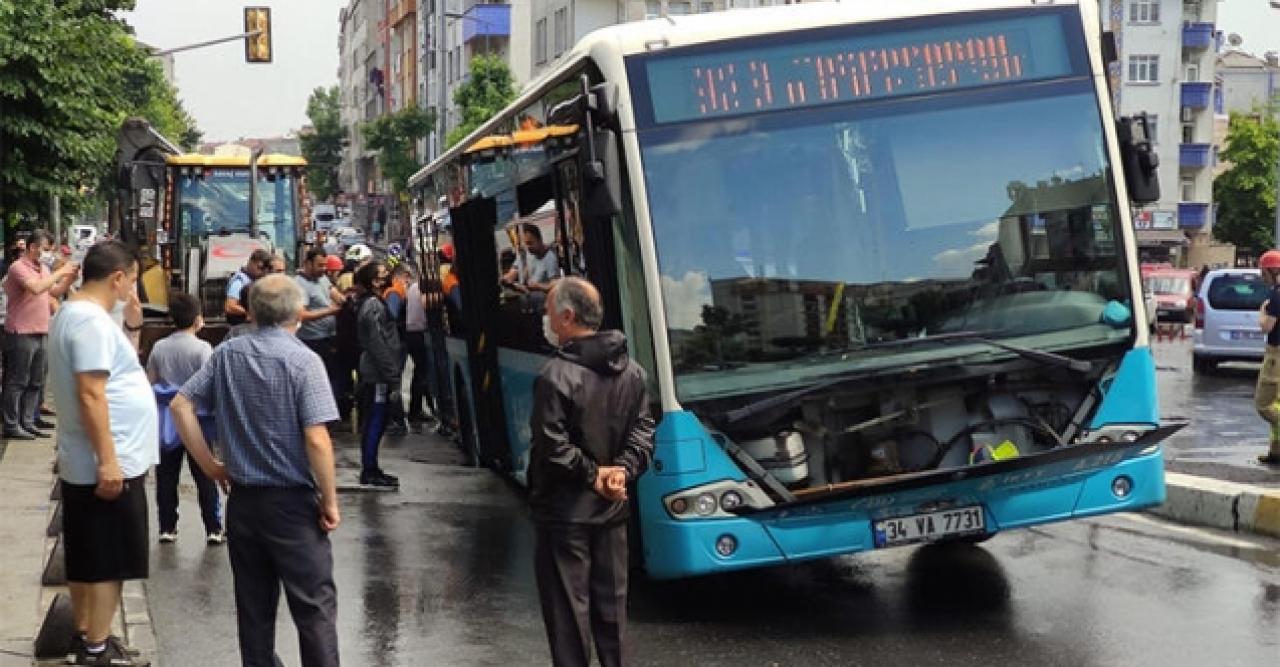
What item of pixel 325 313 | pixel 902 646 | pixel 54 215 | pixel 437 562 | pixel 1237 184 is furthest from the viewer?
pixel 1237 184

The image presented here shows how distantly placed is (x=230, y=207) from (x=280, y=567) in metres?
20.8

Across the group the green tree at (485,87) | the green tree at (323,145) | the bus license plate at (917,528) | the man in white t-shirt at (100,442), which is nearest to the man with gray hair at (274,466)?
the man in white t-shirt at (100,442)

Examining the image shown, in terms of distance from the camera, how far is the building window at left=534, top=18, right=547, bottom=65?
3039 inches

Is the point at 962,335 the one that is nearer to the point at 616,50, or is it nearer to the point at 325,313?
the point at 616,50

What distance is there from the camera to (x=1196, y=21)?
81.7 meters

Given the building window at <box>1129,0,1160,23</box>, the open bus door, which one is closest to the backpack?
the open bus door

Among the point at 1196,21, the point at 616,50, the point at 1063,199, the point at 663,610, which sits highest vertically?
the point at 1196,21

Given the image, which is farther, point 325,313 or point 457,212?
point 325,313

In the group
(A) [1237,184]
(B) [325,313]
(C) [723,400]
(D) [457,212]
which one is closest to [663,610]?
(C) [723,400]

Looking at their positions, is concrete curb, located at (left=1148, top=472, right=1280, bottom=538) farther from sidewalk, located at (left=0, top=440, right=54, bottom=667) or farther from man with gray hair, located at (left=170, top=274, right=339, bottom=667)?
sidewalk, located at (left=0, top=440, right=54, bottom=667)

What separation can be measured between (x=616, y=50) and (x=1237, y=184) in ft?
252

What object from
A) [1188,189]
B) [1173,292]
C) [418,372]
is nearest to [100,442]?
[418,372]

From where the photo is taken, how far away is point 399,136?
8881cm

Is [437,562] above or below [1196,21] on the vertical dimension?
below
